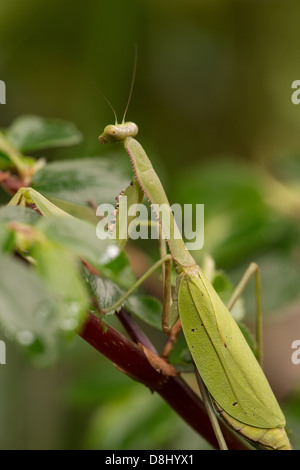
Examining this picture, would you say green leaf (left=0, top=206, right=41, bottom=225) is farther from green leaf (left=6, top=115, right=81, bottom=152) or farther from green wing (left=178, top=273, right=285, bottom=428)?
green leaf (left=6, top=115, right=81, bottom=152)

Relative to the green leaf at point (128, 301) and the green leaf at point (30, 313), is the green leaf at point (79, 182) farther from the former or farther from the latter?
the green leaf at point (30, 313)

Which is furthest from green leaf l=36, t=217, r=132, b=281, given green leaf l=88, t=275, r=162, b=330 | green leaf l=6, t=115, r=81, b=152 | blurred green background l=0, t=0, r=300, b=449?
blurred green background l=0, t=0, r=300, b=449

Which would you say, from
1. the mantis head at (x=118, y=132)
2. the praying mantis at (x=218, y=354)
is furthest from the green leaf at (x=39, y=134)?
the praying mantis at (x=218, y=354)

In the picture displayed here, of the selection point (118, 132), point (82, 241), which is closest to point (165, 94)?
point (118, 132)

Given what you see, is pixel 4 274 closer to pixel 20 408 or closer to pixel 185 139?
pixel 20 408

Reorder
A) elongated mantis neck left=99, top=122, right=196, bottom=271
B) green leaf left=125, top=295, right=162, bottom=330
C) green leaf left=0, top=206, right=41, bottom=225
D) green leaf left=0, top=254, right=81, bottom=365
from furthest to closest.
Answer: elongated mantis neck left=99, top=122, right=196, bottom=271, green leaf left=125, top=295, right=162, bottom=330, green leaf left=0, top=206, right=41, bottom=225, green leaf left=0, top=254, right=81, bottom=365
